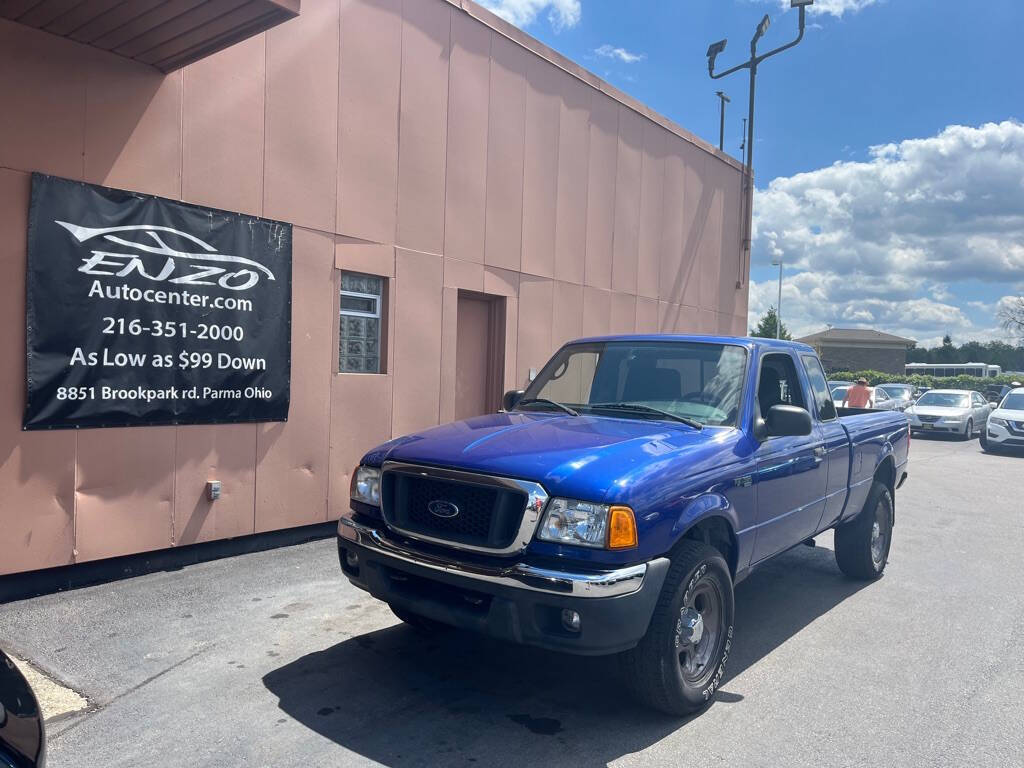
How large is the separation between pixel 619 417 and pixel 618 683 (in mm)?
1544

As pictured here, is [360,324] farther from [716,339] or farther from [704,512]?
[704,512]

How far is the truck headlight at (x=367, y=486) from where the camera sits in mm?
4285

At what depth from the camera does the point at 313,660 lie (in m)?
4.61

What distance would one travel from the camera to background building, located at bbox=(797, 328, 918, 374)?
80312 millimetres

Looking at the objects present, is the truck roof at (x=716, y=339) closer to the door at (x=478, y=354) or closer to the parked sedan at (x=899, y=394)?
the door at (x=478, y=354)

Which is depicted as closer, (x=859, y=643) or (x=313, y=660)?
(x=313, y=660)

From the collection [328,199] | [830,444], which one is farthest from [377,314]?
[830,444]

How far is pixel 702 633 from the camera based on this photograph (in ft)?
13.6

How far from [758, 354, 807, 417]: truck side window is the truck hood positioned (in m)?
0.83

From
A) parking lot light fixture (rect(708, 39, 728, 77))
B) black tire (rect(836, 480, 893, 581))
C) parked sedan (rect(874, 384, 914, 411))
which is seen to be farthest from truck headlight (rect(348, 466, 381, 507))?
parked sedan (rect(874, 384, 914, 411))

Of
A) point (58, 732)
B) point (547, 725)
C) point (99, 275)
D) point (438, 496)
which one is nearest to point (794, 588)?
point (547, 725)

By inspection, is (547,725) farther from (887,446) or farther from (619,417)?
(887,446)

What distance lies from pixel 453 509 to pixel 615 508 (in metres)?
0.82

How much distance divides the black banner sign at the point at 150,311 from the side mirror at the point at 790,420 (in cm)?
451
